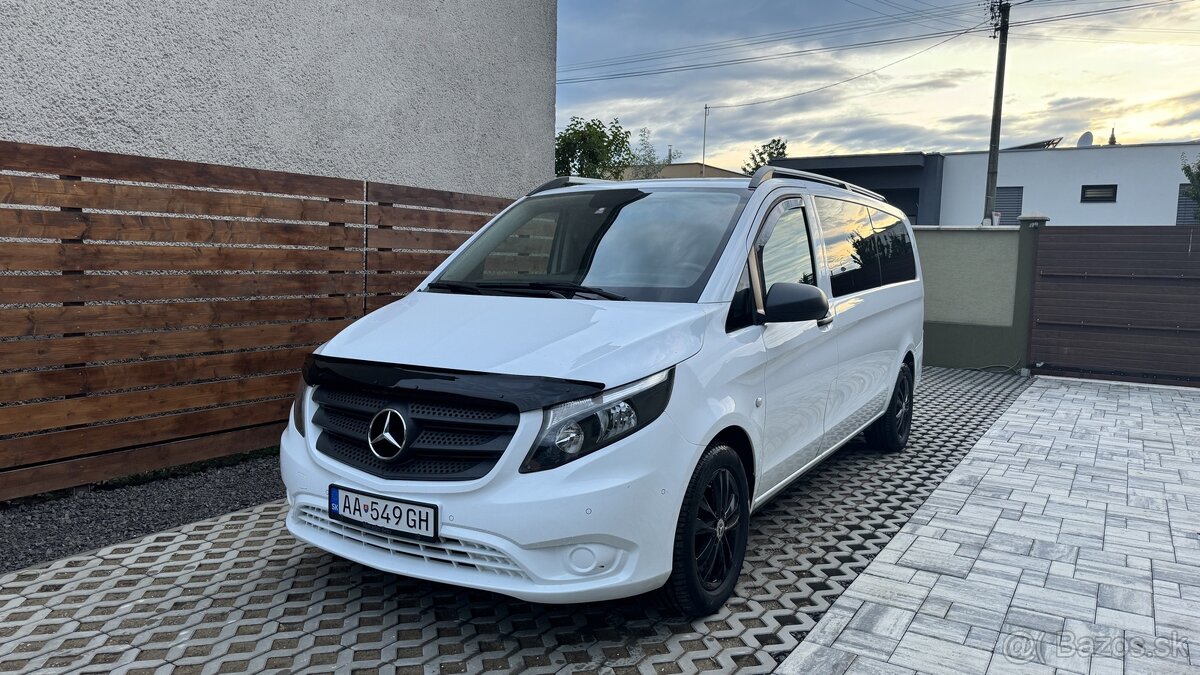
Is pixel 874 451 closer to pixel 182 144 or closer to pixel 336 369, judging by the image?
pixel 336 369

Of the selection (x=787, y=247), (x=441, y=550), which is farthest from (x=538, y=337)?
(x=787, y=247)

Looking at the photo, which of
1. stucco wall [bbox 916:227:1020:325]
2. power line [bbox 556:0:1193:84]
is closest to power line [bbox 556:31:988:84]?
power line [bbox 556:0:1193:84]

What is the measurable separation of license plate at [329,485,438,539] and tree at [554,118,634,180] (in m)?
19.8

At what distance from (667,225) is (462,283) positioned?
43.3 inches

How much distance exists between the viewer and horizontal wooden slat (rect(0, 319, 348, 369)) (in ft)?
14.4

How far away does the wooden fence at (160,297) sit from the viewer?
173 inches

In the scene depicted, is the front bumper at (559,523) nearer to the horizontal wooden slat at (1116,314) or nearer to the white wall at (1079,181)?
the horizontal wooden slat at (1116,314)

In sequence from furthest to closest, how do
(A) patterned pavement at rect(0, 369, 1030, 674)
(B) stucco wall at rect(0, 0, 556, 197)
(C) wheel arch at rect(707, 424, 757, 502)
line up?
(B) stucco wall at rect(0, 0, 556, 197)
(C) wheel arch at rect(707, 424, 757, 502)
(A) patterned pavement at rect(0, 369, 1030, 674)

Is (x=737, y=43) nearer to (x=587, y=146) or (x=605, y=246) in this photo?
(x=587, y=146)

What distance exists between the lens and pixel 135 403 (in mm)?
4914

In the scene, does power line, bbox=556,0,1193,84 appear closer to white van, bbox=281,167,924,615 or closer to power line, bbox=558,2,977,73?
power line, bbox=558,2,977,73

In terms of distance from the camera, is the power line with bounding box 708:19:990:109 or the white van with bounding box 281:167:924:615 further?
the power line with bounding box 708:19:990:109

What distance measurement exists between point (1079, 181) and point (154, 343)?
3179 centimetres

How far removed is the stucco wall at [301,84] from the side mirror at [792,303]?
4.43m
